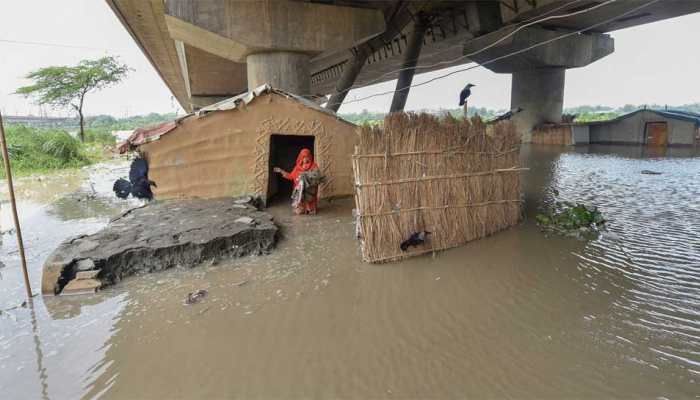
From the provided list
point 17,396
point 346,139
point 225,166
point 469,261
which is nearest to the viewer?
point 17,396

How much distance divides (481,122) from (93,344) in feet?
17.0

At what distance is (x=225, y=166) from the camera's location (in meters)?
7.57

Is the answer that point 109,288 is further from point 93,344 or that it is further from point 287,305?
point 287,305

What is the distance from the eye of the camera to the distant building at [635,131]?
1652cm

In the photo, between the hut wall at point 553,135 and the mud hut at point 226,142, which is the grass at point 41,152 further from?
the hut wall at point 553,135

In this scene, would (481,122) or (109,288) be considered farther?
(481,122)

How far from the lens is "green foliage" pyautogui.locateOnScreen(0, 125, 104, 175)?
15245 mm

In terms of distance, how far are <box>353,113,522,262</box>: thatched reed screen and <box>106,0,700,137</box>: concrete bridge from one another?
7.88ft

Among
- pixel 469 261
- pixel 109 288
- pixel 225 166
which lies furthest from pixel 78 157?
pixel 469 261

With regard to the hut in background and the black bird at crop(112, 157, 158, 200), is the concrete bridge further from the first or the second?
the black bird at crop(112, 157, 158, 200)

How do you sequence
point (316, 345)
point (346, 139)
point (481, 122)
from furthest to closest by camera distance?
point (346, 139) → point (481, 122) → point (316, 345)

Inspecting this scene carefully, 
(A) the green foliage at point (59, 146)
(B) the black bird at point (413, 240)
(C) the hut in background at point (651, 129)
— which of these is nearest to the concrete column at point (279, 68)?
(B) the black bird at point (413, 240)

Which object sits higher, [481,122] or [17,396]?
[481,122]

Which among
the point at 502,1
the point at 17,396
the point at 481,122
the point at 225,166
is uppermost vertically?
the point at 502,1
